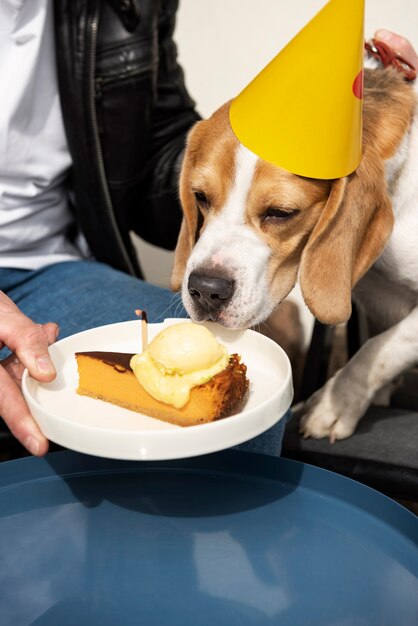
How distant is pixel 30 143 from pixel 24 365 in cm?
77

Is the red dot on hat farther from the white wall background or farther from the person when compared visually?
the white wall background

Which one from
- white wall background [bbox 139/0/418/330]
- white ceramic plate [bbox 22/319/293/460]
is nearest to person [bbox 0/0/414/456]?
white ceramic plate [bbox 22/319/293/460]

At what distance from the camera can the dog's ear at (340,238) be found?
1334 millimetres

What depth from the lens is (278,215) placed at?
1.36 m

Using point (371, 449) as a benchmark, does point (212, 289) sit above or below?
above

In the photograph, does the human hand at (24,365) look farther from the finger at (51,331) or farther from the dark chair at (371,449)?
the dark chair at (371,449)

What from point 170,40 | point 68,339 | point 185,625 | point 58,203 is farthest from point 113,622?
point 170,40

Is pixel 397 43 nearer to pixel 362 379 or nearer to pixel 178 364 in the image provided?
pixel 362 379

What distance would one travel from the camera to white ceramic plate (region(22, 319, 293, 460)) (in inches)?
34.6

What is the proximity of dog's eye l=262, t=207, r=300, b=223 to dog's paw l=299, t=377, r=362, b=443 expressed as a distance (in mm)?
438

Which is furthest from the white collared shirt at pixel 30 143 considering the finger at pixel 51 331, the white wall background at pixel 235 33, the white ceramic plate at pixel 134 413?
the white wall background at pixel 235 33

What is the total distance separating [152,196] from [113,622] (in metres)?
1.23

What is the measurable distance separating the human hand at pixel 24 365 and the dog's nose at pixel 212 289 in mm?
297

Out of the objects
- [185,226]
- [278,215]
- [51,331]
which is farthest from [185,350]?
[185,226]
